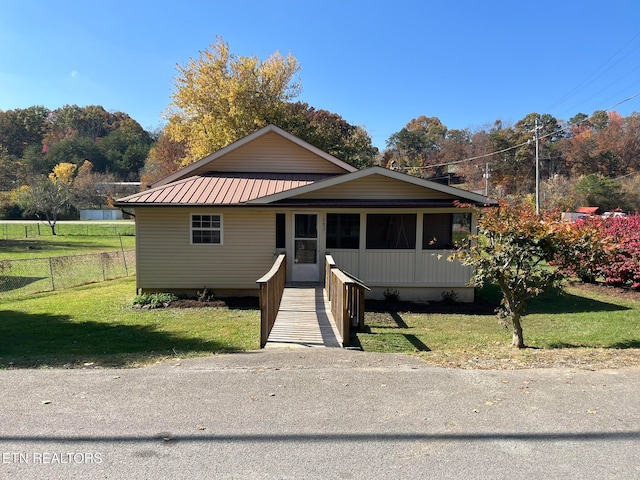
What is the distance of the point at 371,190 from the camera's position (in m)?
12.6

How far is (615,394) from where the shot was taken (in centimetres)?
425

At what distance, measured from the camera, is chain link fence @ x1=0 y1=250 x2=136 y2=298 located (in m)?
14.6

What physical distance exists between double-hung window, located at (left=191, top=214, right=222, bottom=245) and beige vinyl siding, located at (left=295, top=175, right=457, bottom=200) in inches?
103

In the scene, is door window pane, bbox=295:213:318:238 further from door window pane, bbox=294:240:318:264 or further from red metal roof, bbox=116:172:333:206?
red metal roof, bbox=116:172:333:206

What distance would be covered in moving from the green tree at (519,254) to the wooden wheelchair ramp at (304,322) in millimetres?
2929

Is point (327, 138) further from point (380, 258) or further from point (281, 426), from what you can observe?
point (281, 426)

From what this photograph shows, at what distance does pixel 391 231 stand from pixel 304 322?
5.13 meters

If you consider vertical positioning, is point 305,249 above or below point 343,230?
below

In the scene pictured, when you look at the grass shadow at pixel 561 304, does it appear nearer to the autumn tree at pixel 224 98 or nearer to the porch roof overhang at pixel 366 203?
the porch roof overhang at pixel 366 203

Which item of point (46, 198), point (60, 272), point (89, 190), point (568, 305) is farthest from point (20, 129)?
point (568, 305)

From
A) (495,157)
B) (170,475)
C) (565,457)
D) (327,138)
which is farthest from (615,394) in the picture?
(495,157)

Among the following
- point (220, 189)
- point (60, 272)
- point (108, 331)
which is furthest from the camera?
point (60, 272)

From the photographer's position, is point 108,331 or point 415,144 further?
point 415,144

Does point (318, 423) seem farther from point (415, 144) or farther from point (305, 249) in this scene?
point (415, 144)
